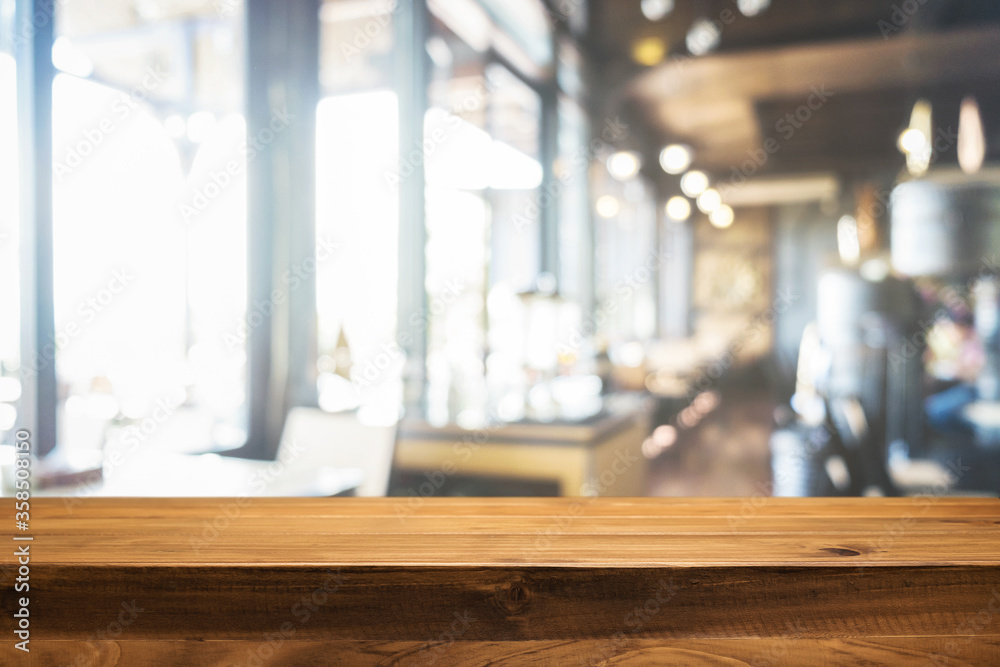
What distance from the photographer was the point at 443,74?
428 cm

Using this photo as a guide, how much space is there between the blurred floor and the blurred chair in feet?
9.97

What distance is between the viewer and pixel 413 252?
3.93m

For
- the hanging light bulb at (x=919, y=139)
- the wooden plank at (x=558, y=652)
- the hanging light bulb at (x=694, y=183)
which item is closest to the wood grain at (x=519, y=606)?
the wooden plank at (x=558, y=652)

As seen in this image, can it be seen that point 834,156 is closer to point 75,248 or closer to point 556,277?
point 556,277

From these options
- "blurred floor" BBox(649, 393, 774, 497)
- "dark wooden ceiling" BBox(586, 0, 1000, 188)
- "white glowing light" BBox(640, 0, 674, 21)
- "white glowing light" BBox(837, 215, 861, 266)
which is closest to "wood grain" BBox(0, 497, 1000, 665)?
"blurred floor" BBox(649, 393, 774, 497)

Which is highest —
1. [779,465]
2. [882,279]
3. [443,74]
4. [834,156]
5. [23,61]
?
[834,156]

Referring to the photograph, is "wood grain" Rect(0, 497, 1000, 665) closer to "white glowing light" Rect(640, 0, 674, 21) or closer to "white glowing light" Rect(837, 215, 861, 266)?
"white glowing light" Rect(640, 0, 674, 21)

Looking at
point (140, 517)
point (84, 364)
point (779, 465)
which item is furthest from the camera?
point (779, 465)

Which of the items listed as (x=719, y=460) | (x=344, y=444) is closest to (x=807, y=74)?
(x=719, y=460)

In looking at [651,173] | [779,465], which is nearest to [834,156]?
[651,173]

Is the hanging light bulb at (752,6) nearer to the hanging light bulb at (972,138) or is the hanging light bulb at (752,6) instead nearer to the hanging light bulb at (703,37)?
the hanging light bulb at (703,37)

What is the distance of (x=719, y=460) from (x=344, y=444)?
14.9ft

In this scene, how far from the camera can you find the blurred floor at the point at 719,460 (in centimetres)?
516

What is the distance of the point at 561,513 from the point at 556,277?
482cm
